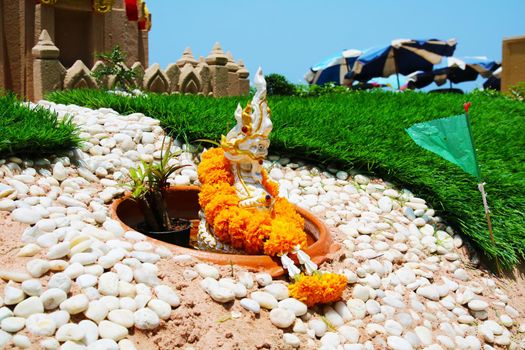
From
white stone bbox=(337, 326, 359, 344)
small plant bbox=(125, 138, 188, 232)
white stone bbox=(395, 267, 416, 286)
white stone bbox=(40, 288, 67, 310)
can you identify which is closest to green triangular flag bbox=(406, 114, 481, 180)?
white stone bbox=(395, 267, 416, 286)

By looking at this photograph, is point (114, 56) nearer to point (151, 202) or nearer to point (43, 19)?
point (43, 19)

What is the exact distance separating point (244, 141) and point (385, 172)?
1940 millimetres

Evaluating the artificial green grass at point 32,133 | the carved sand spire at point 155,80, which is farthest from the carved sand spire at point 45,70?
the artificial green grass at point 32,133

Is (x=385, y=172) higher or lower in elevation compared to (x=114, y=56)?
lower

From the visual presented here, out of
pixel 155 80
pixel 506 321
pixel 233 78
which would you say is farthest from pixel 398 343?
pixel 233 78

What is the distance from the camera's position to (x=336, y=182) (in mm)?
4414

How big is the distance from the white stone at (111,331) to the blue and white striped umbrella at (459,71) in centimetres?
1601

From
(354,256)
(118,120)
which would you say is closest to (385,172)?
(354,256)

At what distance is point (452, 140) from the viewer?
12.3ft

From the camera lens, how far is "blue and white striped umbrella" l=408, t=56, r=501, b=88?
16.7 m

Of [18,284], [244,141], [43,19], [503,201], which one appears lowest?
[503,201]

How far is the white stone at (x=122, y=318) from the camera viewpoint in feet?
7.18

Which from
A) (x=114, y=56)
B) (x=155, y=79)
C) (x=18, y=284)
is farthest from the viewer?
(x=155, y=79)

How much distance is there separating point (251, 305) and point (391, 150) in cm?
285
